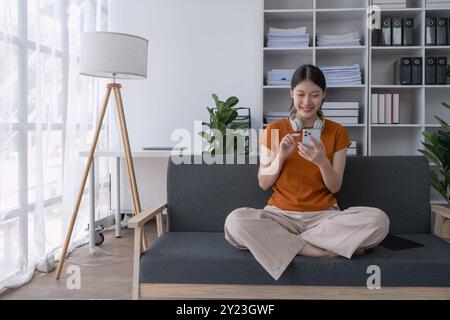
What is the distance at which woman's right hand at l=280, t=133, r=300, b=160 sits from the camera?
1.83m

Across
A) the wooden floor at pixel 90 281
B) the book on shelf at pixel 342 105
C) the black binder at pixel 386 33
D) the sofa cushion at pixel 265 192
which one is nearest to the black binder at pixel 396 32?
the black binder at pixel 386 33

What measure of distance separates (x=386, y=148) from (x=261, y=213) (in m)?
2.45

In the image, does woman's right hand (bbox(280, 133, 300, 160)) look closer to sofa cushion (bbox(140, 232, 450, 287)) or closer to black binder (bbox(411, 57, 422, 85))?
sofa cushion (bbox(140, 232, 450, 287))

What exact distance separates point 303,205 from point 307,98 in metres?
0.49

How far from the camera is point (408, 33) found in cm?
348

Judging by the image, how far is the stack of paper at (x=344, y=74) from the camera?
3.52 m

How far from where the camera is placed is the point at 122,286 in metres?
2.22

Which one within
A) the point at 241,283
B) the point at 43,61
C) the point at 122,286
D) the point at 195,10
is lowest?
the point at 122,286

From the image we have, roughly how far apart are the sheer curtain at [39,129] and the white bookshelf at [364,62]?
1.61 metres

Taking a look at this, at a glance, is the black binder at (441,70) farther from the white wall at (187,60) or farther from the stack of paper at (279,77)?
the white wall at (187,60)

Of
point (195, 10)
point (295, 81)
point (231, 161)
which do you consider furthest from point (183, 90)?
point (295, 81)

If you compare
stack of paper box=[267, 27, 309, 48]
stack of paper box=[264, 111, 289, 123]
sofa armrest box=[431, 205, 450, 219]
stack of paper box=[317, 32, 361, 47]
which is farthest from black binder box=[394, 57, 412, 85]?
sofa armrest box=[431, 205, 450, 219]

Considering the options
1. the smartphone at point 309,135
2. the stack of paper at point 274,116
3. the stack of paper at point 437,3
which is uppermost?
the stack of paper at point 437,3

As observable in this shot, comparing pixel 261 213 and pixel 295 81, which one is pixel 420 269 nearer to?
pixel 261 213
